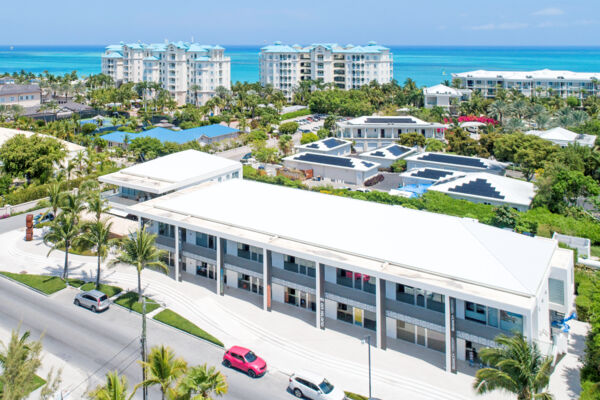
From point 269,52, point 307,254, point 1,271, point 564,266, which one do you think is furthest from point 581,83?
point 1,271

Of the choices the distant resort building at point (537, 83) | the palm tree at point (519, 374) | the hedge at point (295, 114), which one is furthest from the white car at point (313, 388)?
the distant resort building at point (537, 83)

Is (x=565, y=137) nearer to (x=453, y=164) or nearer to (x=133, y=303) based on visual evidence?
(x=453, y=164)

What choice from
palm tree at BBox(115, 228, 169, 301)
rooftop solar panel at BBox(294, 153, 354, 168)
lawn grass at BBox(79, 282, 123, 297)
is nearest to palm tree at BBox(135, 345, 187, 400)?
palm tree at BBox(115, 228, 169, 301)

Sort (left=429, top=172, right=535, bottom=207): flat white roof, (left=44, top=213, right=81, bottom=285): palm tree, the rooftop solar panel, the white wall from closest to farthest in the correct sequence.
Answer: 1. the white wall
2. (left=44, top=213, right=81, bottom=285): palm tree
3. (left=429, top=172, right=535, bottom=207): flat white roof
4. the rooftop solar panel

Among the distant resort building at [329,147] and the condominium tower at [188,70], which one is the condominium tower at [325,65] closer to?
the condominium tower at [188,70]

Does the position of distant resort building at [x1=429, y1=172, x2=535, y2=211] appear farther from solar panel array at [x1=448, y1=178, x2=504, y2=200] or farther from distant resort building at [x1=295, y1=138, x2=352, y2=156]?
distant resort building at [x1=295, y1=138, x2=352, y2=156]

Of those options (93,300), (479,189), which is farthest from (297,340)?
(479,189)
